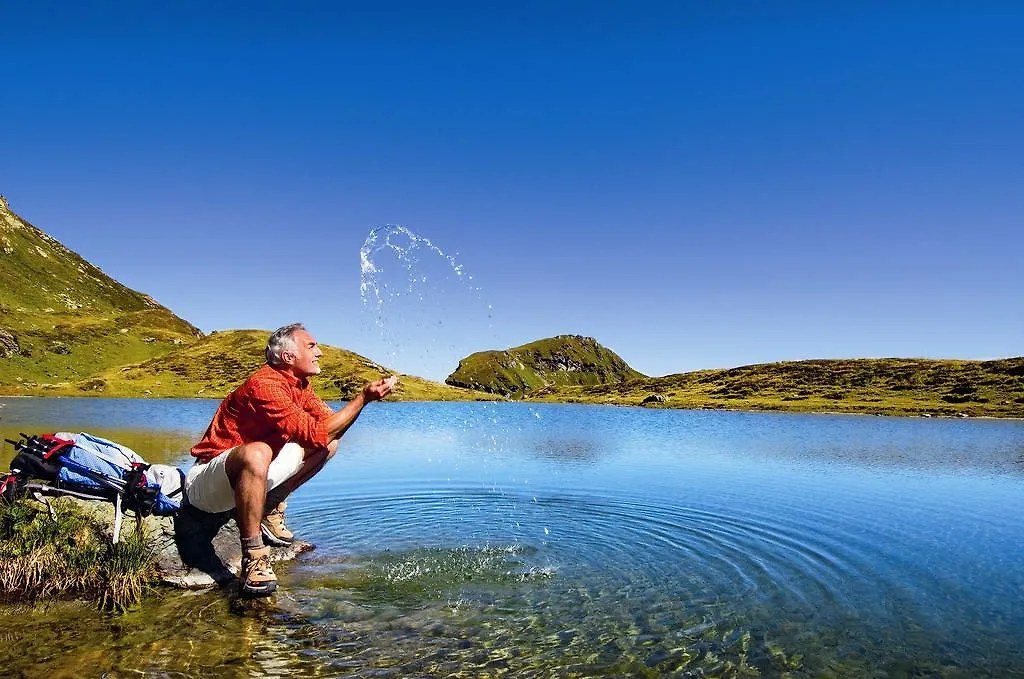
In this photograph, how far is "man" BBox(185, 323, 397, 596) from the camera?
932cm

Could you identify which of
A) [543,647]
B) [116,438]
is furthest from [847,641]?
[116,438]

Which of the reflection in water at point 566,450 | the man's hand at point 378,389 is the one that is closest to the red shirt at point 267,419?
the man's hand at point 378,389

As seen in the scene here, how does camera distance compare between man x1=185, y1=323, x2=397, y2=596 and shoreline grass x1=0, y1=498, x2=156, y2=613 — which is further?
shoreline grass x1=0, y1=498, x2=156, y2=613

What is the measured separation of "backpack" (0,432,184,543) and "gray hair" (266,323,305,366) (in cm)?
278

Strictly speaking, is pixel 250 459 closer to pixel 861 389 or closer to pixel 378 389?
pixel 378 389

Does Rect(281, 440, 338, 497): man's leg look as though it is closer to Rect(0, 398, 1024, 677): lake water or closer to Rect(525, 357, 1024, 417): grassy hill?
Rect(0, 398, 1024, 677): lake water

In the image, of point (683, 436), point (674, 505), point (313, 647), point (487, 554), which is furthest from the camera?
point (683, 436)

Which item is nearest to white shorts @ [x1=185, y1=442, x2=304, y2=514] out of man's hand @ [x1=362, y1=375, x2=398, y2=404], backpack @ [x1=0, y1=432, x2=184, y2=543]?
backpack @ [x1=0, y1=432, x2=184, y2=543]

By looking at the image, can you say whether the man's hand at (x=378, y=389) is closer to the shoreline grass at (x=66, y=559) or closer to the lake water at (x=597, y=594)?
the lake water at (x=597, y=594)

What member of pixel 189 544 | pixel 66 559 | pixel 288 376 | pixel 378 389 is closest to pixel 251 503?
pixel 288 376

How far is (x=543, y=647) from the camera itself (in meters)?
8.60

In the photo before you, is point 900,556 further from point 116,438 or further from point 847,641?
point 116,438

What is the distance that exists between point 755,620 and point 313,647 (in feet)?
20.9

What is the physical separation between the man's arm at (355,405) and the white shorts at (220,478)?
2.01ft
